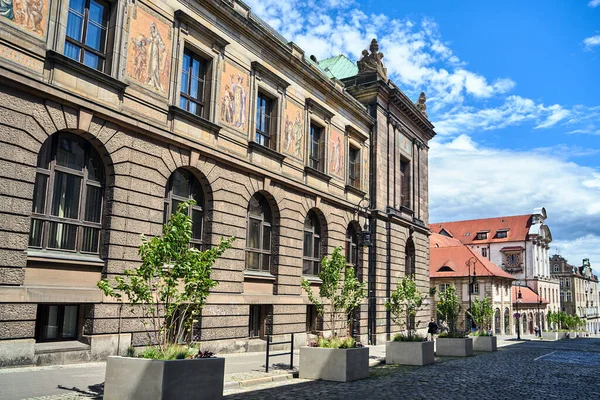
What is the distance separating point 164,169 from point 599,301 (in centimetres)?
17004

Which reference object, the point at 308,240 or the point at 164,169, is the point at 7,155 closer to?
the point at 164,169

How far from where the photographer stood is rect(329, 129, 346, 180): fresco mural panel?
94.4 ft

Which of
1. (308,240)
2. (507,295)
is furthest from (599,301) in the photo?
(308,240)

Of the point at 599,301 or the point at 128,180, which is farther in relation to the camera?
the point at 599,301

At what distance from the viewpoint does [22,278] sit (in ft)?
43.4

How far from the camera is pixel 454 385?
14.8 meters

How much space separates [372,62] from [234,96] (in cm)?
1521

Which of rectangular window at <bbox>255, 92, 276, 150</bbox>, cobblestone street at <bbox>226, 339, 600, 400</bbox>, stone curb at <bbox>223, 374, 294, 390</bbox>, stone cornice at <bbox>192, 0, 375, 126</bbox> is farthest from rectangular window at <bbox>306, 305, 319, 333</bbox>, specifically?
stone cornice at <bbox>192, 0, 375, 126</bbox>

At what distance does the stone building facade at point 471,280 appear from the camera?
2557 inches

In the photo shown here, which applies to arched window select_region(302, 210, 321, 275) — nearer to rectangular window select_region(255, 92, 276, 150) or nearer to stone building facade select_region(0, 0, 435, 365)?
stone building facade select_region(0, 0, 435, 365)

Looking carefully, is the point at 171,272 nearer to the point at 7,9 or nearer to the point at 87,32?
the point at 7,9

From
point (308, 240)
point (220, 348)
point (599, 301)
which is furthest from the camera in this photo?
point (599, 301)

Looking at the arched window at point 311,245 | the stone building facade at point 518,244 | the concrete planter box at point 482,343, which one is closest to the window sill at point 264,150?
the arched window at point 311,245

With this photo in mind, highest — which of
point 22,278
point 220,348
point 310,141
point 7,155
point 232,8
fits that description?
point 232,8
